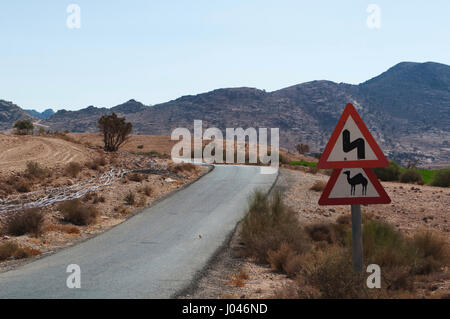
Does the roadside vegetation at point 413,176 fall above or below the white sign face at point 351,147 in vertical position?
below

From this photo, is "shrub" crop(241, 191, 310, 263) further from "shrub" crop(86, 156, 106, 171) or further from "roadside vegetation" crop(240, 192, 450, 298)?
"shrub" crop(86, 156, 106, 171)

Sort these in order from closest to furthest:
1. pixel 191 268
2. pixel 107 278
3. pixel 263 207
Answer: pixel 107 278 < pixel 191 268 < pixel 263 207

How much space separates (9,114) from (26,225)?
6323 inches

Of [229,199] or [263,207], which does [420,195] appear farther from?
[263,207]

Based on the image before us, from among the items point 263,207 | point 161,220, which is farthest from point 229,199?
point 263,207

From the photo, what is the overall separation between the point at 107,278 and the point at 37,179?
16.0m

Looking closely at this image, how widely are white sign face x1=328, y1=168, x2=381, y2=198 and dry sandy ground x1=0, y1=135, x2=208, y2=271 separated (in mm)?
7769

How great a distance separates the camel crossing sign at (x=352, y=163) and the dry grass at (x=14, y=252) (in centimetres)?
847

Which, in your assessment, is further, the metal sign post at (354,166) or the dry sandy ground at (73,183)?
the dry sandy ground at (73,183)

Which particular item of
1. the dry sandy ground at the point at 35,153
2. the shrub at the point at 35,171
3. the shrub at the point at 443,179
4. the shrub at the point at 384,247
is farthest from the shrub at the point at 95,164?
the shrub at the point at 443,179

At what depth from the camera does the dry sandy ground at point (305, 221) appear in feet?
25.9

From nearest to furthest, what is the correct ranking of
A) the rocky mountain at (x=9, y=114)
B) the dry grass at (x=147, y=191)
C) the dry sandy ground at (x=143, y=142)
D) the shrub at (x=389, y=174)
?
the dry grass at (x=147, y=191) → the shrub at (x=389, y=174) → the dry sandy ground at (x=143, y=142) → the rocky mountain at (x=9, y=114)

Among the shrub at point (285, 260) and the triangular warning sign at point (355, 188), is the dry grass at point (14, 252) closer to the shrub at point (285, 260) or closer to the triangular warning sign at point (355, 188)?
the shrub at point (285, 260)
